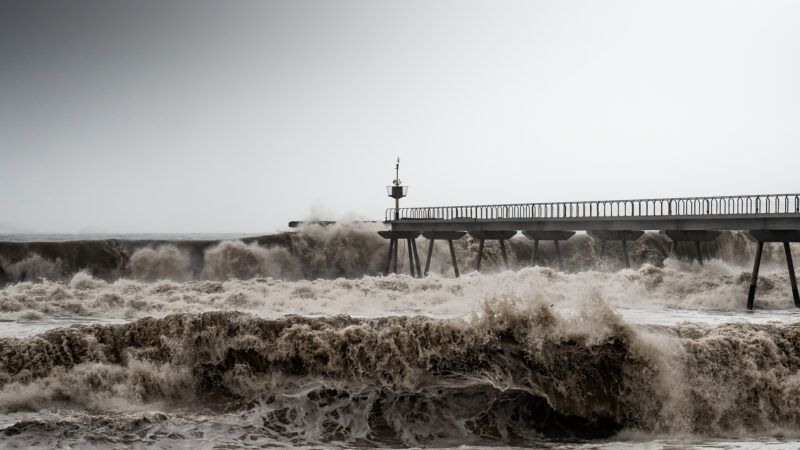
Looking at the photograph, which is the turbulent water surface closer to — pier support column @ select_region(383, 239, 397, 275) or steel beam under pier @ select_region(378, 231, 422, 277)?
steel beam under pier @ select_region(378, 231, 422, 277)

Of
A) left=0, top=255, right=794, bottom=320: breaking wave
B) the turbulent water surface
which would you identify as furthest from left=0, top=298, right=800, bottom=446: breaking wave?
left=0, top=255, right=794, bottom=320: breaking wave

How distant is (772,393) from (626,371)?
2714mm

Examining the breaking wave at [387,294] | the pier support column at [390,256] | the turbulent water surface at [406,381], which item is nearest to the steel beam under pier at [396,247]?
the pier support column at [390,256]

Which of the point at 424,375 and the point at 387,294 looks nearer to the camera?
the point at 424,375

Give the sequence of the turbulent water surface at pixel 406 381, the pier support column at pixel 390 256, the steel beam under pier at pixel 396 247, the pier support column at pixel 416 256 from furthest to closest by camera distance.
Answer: the pier support column at pixel 390 256
the pier support column at pixel 416 256
the steel beam under pier at pixel 396 247
the turbulent water surface at pixel 406 381

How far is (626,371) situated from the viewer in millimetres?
15180

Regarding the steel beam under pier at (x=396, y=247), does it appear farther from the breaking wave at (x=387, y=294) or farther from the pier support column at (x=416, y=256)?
the breaking wave at (x=387, y=294)

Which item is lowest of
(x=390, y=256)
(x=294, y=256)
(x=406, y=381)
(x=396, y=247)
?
(x=406, y=381)

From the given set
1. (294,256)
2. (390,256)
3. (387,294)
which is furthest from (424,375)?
(294,256)

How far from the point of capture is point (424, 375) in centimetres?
1512

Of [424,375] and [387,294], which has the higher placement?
[387,294]

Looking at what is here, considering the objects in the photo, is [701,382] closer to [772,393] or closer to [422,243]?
[772,393]

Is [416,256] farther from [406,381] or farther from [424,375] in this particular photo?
[406,381]

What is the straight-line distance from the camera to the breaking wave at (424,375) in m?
13.9
